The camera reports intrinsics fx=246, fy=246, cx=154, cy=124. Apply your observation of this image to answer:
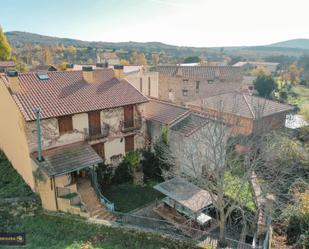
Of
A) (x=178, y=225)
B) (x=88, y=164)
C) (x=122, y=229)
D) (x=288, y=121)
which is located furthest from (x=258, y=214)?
(x=288, y=121)

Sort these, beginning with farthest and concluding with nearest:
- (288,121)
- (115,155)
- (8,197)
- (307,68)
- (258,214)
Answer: (307,68), (288,121), (115,155), (8,197), (258,214)

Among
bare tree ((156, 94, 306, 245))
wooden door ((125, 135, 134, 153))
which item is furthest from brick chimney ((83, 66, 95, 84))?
bare tree ((156, 94, 306, 245))

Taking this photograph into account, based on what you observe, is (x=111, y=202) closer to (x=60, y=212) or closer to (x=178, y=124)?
(x=60, y=212)

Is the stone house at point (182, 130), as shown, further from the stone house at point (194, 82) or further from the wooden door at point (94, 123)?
the stone house at point (194, 82)

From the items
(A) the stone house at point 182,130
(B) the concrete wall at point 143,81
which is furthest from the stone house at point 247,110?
(B) the concrete wall at point 143,81

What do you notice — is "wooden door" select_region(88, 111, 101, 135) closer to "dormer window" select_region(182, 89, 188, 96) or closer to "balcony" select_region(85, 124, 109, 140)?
"balcony" select_region(85, 124, 109, 140)

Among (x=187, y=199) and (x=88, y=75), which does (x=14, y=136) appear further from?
(x=187, y=199)
